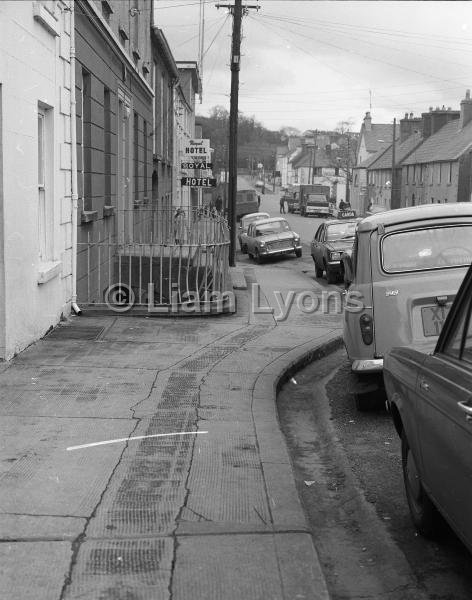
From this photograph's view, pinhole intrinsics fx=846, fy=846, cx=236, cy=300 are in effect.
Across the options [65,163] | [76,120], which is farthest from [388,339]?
[76,120]

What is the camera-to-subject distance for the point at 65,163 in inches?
451

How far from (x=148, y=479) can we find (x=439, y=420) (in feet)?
7.20

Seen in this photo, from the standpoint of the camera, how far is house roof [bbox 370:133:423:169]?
2931 inches

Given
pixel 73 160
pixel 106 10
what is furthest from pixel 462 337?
pixel 106 10

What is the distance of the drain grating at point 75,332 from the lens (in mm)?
10570

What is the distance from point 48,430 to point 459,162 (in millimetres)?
56111

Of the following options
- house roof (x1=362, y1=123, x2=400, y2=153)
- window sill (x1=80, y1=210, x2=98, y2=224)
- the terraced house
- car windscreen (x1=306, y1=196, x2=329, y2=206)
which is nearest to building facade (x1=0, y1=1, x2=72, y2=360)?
window sill (x1=80, y1=210, x2=98, y2=224)

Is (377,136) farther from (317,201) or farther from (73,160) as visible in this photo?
(73,160)

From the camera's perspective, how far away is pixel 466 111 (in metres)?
61.1

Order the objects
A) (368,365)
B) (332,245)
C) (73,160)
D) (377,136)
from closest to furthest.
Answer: (368,365) → (73,160) → (332,245) → (377,136)

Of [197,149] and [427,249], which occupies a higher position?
[197,149]

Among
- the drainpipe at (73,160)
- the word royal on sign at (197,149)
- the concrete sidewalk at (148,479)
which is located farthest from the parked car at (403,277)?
the word royal on sign at (197,149)

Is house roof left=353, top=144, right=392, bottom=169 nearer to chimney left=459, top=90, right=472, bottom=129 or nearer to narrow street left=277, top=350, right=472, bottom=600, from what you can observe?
chimney left=459, top=90, right=472, bottom=129

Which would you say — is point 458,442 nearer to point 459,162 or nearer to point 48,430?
point 48,430
